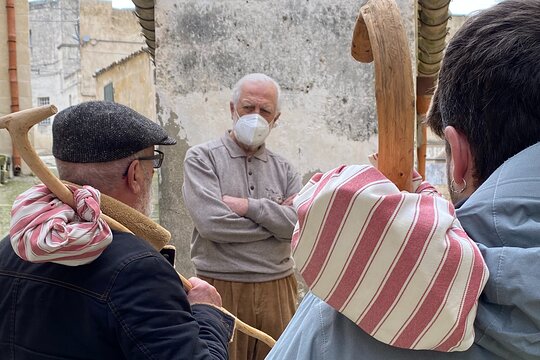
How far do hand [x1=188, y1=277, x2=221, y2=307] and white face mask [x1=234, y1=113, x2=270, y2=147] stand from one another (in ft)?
4.18

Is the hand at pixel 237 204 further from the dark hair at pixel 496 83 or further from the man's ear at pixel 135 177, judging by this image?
the dark hair at pixel 496 83

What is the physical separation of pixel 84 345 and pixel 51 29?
32.6 m

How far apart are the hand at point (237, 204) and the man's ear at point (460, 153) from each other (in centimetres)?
200

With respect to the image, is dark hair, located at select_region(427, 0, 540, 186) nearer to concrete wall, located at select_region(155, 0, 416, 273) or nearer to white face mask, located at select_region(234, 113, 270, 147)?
white face mask, located at select_region(234, 113, 270, 147)

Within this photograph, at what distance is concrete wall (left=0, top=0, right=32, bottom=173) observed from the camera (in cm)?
809

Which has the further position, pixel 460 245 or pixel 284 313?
pixel 284 313

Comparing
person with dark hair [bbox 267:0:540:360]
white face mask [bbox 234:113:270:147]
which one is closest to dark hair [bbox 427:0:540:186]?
person with dark hair [bbox 267:0:540:360]

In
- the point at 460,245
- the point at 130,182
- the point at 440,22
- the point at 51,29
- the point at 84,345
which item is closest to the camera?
the point at 460,245

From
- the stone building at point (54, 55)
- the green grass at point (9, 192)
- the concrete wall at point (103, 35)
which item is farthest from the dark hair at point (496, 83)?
the stone building at point (54, 55)

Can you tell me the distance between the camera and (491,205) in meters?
0.82

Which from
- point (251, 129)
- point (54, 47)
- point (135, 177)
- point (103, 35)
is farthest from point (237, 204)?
point (54, 47)

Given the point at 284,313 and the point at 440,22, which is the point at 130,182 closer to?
the point at 284,313

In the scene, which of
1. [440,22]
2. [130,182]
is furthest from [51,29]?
[130,182]

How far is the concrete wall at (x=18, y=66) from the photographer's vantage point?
26.6ft
